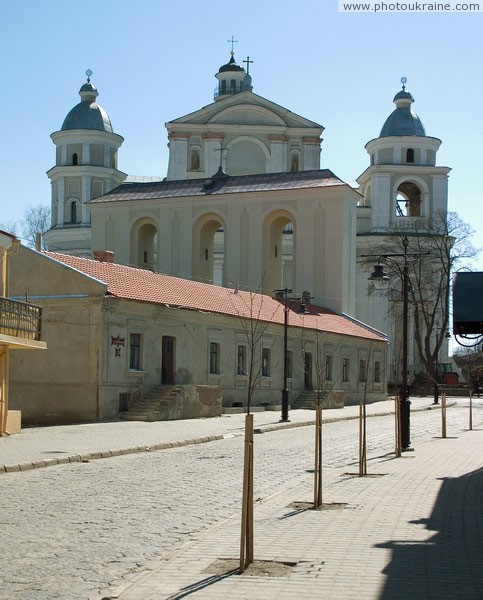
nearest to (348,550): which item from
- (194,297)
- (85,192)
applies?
(194,297)

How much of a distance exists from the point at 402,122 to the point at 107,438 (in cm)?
5305

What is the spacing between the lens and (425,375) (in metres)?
69.4

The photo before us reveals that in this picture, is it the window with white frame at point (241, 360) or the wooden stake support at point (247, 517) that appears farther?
the window with white frame at point (241, 360)

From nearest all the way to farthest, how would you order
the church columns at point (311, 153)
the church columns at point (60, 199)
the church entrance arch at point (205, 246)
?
the church entrance arch at point (205, 246) → the church columns at point (311, 153) → the church columns at point (60, 199)

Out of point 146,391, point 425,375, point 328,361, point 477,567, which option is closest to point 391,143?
point 425,375

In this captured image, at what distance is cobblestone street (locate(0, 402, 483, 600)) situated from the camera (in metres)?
8.59

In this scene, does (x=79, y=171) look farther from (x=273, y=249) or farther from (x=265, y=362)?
(x=265, y=362)

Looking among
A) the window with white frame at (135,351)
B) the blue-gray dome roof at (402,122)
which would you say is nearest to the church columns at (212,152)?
the blue-gray dome roof at (402,122)

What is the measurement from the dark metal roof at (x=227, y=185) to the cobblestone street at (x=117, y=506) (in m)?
34.9

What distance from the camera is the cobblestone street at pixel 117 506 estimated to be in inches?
338

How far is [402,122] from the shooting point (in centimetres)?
7381

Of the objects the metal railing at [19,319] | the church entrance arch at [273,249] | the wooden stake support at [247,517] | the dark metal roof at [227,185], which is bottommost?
the wooden stake support at [247,517]

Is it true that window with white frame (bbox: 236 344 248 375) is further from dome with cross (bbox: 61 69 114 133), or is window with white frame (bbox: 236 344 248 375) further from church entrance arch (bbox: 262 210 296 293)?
dome with cross (bbox: 61 69 114 133)

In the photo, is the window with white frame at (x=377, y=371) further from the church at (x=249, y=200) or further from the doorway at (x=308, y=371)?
the doorway at (x=308, y=371)
